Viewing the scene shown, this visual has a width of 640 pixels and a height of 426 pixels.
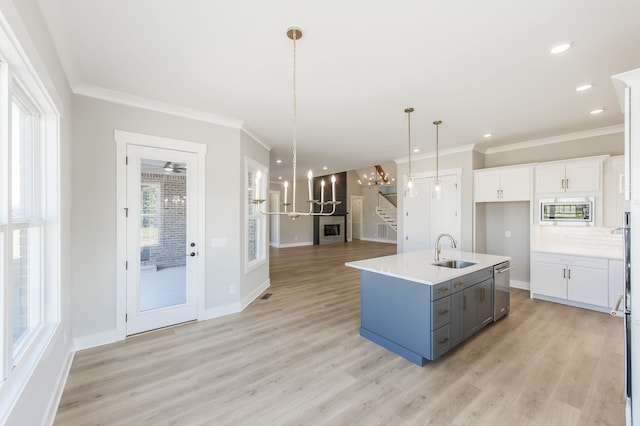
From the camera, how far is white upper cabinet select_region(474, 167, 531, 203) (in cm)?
473

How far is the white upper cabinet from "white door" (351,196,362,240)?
350 inches

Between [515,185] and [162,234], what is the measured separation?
18.3 ft

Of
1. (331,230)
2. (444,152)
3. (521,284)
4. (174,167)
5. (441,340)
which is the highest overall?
(444,152)

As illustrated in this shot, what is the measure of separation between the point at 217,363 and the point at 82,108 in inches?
116

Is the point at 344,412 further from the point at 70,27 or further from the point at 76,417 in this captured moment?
the point at 70,27

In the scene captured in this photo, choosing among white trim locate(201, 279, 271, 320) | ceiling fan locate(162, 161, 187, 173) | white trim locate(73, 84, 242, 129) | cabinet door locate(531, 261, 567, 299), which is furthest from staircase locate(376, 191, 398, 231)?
ceiling fan locate(162, 161, 187, 173)

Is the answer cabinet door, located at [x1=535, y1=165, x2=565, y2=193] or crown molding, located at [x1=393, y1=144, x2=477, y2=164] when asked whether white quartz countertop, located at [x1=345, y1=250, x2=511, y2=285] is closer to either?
cabinet door, located at [x1=535, y1=165, x2=565, y2=193]

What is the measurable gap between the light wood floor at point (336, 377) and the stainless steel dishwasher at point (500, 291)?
0.18m

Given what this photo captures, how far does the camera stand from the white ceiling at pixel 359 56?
1802 millimetres

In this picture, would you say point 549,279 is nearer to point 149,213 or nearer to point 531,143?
point 531,143

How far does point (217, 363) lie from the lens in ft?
8.73

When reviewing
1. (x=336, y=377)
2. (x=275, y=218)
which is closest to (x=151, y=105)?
(x=336, y=377)

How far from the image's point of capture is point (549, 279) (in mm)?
4469

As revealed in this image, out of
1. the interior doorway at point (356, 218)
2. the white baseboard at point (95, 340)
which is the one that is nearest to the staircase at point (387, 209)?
the interior doorway at point (356, 218)
